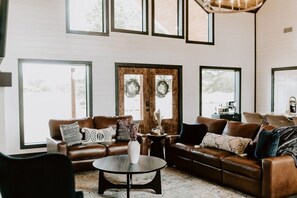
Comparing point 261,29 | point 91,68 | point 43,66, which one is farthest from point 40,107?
point 261,29

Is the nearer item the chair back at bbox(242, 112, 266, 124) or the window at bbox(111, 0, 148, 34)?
the chair back at bbox(242, 112, 266, 124)

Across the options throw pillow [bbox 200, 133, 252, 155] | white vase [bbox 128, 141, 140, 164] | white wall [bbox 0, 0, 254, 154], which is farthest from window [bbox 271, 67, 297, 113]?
white vase [bbox 128, 141, 140, 164]

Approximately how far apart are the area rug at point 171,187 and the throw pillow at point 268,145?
616mm

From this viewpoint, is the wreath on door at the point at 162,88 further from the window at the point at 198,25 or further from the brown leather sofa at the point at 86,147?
the brown leather sofa at the point at 86,147

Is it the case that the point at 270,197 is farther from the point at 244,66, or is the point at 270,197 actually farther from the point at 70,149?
the point at 244,66

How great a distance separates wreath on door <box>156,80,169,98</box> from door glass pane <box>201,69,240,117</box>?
120 centimetres

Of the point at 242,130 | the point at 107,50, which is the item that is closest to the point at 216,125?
the point at 242,130

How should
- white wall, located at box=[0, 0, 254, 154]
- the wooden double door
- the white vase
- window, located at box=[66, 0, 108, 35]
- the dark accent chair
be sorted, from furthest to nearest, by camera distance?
the wooden double door → window, located at box=[66, 0, 108, 35] → white wall, located at box=[0, 0, 254, 154] → the white vase → the dark accent chair

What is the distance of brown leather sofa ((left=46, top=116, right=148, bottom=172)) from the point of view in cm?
513

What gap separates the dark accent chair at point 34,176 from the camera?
2383 mm

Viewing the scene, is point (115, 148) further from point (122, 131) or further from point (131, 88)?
point (131, 88)

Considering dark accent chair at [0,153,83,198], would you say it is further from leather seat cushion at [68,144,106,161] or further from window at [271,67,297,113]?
window at [271,67,297,113]

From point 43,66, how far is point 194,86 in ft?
12.7

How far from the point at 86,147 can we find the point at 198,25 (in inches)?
193
